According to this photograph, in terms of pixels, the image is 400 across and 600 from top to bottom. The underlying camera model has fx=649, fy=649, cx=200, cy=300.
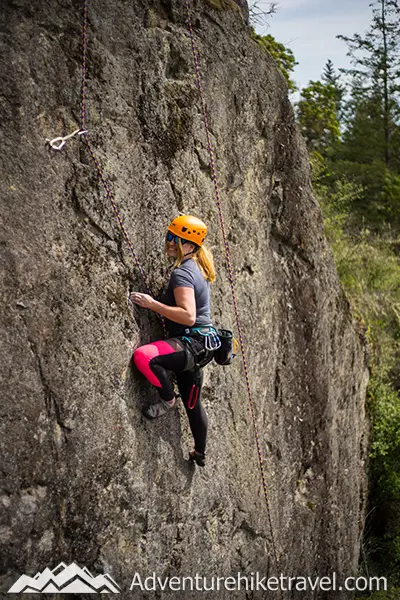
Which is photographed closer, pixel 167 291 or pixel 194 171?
pixel 167 291

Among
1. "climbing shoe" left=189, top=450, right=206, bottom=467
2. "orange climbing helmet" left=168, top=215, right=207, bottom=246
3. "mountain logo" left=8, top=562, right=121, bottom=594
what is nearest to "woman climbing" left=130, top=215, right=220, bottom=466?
"orange climbing helmet" left=168, top=215, right=207, bottom=246

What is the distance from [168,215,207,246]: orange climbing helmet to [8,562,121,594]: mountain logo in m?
2.94

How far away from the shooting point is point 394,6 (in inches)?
1043

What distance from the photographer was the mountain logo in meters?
4.94

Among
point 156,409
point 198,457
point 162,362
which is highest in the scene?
point 162,362

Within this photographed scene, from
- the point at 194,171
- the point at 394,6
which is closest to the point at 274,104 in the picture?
the point at 194,171

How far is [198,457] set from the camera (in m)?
6.35

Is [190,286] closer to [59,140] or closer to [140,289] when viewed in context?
[140,289]

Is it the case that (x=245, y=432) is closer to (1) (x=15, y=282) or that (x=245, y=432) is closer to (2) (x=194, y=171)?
(2) (x=194, y=171)

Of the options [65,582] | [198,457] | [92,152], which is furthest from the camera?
[198,457]

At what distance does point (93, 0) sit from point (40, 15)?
0.67 metres

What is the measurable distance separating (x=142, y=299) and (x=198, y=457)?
5.68 feet

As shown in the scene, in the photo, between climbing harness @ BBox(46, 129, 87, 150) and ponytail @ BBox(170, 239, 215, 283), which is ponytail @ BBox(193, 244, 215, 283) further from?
climbing harness @ BBox(46, 129, 87, 150)

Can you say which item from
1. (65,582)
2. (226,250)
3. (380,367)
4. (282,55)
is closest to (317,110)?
(282,55)
